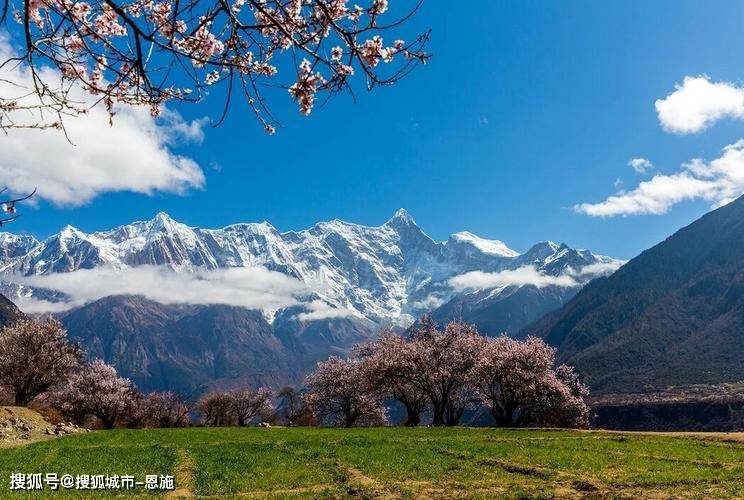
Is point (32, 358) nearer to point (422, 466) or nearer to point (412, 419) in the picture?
point (412, 419)

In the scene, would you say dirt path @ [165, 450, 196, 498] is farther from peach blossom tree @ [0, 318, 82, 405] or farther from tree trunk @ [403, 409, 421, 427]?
peach blossom tree @ [0, 318, 82, 405]

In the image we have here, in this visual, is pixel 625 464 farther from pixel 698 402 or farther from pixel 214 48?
pixel 698 402

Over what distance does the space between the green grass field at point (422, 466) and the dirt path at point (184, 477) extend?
0.17ft

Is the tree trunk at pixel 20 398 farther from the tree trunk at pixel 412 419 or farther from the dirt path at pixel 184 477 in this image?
the tree trunk at pixel 412 419

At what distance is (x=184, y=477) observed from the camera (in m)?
21.2

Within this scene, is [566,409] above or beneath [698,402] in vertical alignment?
above

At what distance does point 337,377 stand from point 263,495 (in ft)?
199

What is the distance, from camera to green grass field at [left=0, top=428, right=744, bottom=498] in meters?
17.5

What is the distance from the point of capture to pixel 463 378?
58375 millimetres

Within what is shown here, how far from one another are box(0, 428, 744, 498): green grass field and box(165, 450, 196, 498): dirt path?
0.17 feet

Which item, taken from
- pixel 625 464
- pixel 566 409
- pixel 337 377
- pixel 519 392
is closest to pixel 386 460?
pixel 625 464

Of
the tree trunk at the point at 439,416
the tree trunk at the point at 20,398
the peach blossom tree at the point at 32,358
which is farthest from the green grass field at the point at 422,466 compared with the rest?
the tree trunk at the point at 20,398

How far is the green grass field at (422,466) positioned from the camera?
17.5 meters

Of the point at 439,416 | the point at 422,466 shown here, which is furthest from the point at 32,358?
the point at 422,466
